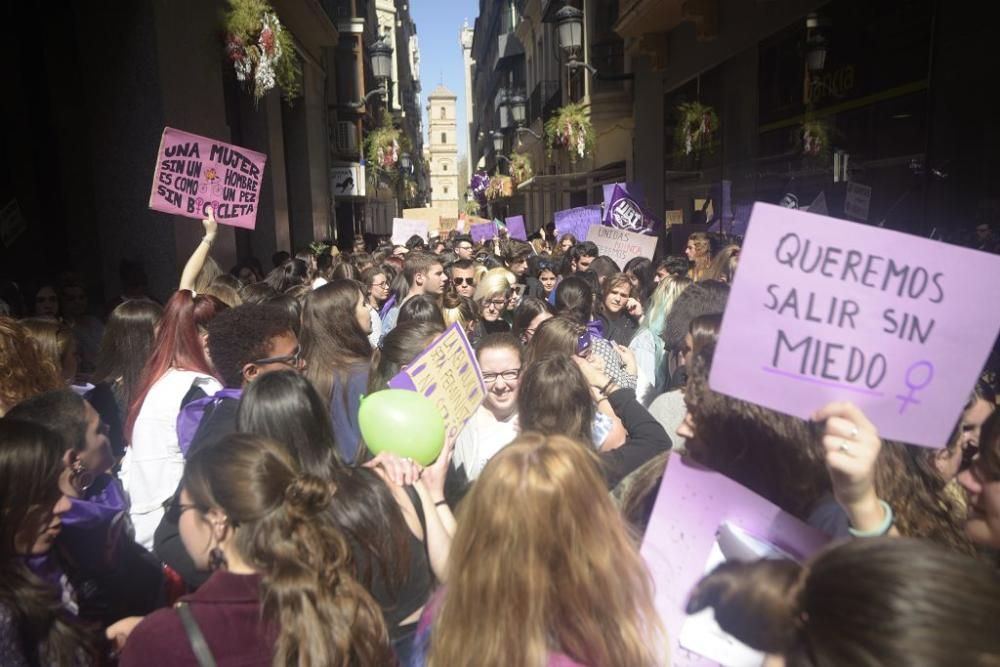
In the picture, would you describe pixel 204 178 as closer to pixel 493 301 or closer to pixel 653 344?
pixel 493 301

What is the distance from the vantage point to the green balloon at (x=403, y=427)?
2420mm

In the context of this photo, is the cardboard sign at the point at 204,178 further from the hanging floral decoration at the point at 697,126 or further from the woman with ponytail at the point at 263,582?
the hanging floral decoration at the point at 697,126

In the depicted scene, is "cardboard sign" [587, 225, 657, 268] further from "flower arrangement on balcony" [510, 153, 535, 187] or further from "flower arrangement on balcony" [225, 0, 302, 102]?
"flower arrangement on balcony" [510, 153, 535, 187]

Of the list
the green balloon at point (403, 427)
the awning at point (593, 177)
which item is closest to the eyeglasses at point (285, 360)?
the green balloon at point (403, 427)

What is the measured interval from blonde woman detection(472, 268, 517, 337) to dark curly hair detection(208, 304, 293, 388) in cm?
266

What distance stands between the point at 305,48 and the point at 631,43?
776cm

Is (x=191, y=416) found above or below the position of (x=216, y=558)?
above

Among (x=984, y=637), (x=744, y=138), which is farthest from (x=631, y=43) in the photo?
(x=984, y=637)

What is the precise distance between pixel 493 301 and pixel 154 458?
10.6 feet

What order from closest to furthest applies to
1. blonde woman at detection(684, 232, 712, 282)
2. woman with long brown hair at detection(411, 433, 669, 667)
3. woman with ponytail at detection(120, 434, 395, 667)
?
woman with long brown hair at detection(411, 433, 669, 667) < woman with ponytail at detection(120, 434, 395, 667) < blonde woman at detection(684, 232, 712, 282)

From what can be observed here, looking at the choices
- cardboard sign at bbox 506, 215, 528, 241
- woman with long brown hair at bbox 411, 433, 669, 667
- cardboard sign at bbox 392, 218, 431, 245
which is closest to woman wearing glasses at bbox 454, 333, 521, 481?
woman with long brown hair at bbox 411, 433, 669, 667

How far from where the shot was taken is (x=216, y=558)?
202 cm

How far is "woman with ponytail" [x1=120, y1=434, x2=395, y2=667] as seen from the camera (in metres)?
1.74

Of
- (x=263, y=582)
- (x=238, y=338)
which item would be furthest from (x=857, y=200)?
(x=263, y=582)
